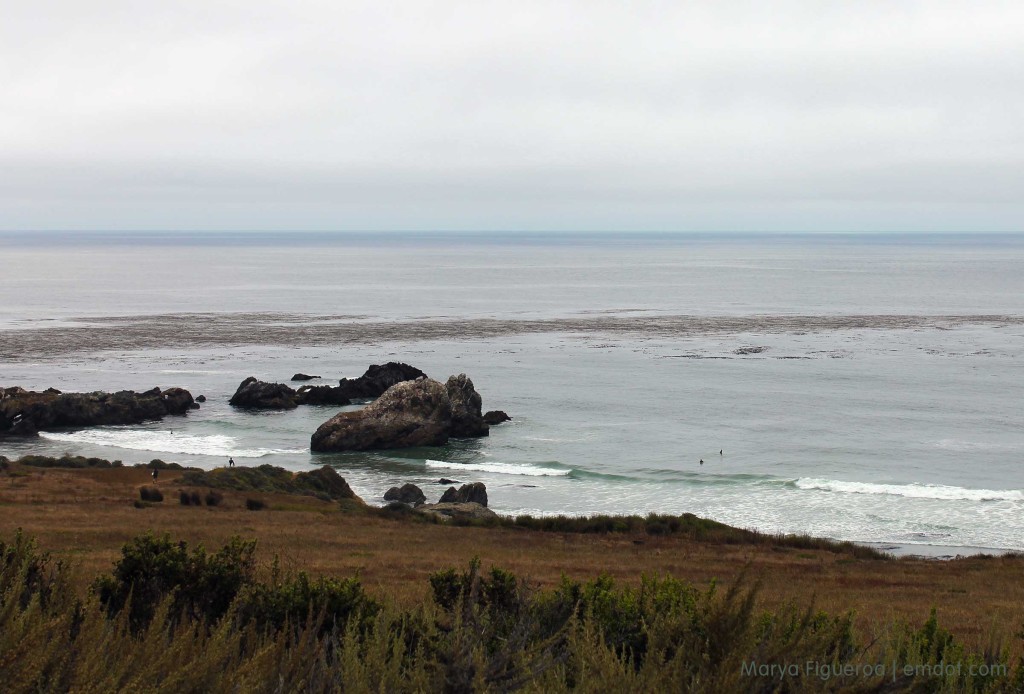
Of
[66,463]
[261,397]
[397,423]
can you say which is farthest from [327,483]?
[261,397]

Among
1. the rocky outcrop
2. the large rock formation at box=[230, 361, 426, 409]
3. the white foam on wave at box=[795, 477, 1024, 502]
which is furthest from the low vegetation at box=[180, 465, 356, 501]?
the white foam on wave at box=[795, 477, 1024, 502]

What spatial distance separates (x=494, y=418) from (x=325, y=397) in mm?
13458

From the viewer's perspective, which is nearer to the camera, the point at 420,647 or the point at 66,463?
the point at 420,647

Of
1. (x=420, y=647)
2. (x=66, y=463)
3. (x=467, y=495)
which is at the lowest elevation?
(x=467, y=495)

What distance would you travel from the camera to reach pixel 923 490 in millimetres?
45875

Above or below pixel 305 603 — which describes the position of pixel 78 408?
below

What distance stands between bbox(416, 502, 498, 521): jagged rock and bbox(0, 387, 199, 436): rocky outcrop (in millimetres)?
30279

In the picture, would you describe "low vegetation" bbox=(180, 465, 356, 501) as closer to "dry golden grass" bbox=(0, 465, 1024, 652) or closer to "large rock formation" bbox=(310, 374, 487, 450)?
"dry golden grass" bbox=(0, 465, 1024, 652)

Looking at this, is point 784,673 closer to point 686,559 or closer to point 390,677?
point 390,677

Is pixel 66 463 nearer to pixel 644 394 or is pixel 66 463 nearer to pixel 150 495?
pixel 150 495

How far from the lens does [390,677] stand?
29.1 ft

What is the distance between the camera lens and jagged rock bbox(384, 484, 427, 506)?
145 ft

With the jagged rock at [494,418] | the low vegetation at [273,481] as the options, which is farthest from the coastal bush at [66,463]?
the jagged rock at [494,418]

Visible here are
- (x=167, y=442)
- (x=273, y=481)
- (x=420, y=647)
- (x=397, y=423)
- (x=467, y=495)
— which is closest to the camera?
(x=420, y=647)
